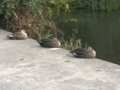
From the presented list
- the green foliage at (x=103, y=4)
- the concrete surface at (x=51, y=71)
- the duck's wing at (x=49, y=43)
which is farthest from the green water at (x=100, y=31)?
the concrete surface at (x=51, y=71)

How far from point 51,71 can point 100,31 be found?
9328 mm

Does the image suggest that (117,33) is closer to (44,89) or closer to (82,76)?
(82,76)

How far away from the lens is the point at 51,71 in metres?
5.83

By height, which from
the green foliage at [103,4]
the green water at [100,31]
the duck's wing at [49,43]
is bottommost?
the green water at [100,31]

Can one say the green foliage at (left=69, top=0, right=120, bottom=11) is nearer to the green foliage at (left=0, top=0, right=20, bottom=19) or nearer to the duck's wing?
the green foliage at (left=0, top=0, right=20, bottom=19)

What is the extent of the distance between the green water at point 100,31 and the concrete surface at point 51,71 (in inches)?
127

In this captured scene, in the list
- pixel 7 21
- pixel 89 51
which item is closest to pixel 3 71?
pixel 89 51

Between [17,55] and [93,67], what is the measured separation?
7.29 feet

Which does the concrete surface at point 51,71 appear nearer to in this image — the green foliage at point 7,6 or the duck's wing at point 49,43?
the duck's wing at point 49,43

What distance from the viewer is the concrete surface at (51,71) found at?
503 cm

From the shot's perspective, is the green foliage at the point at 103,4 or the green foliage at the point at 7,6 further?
the green foliage at the point at 103,4

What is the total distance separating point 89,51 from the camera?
7035 mm


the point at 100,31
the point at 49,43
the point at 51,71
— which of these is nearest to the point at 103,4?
the point at 100,31

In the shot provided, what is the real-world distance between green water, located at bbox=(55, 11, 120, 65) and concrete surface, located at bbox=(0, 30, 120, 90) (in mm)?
3216
